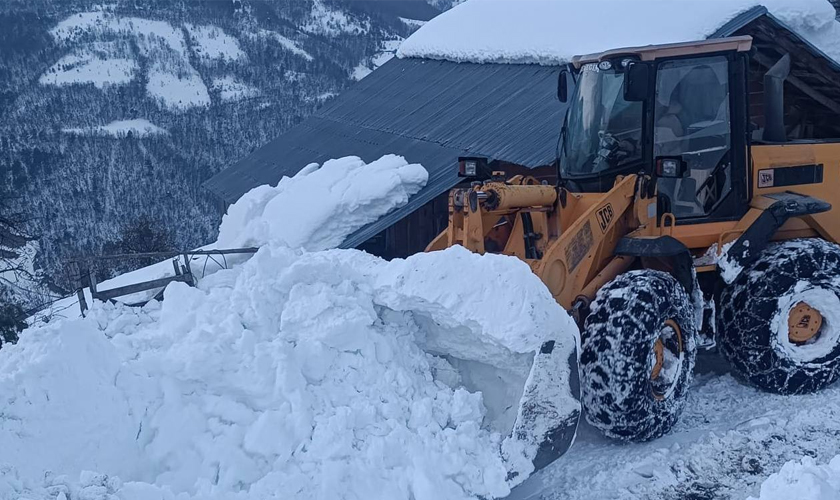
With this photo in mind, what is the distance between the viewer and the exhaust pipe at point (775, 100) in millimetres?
6336

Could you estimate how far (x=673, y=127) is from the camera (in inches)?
223

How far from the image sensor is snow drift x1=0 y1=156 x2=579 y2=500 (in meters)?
3.80

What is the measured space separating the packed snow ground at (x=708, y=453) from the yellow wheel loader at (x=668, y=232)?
0.16 m

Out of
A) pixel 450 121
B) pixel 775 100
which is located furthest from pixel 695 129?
pixel 450 121

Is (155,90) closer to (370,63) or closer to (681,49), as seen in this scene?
(370,63)

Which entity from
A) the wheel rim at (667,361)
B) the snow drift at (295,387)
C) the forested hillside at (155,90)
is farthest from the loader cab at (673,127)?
the forested hillside at (155,90)

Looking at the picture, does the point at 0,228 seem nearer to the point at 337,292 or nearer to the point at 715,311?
the point at 337,292

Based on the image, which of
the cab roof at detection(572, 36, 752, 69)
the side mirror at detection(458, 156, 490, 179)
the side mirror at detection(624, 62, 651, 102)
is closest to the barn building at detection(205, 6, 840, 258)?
the cab roof at detection(572, 36, 752, 69)

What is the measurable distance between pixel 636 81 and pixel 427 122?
27.2 ft

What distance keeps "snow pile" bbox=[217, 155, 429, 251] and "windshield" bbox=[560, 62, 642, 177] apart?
4863 mm

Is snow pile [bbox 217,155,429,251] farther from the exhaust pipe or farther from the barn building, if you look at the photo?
the exhaust pipe

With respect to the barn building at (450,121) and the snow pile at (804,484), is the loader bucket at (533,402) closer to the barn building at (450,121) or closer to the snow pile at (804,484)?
the snow pile at (804,484)

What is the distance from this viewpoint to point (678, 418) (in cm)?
528

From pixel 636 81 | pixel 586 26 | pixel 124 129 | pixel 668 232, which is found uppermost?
pixel 636 81
